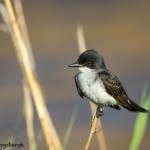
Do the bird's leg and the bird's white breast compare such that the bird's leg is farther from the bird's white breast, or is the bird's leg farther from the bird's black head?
the bird's black head

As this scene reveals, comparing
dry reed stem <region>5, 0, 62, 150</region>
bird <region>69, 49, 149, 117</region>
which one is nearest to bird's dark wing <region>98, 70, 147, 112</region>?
bird <region>69, 49, 149, 117</region>

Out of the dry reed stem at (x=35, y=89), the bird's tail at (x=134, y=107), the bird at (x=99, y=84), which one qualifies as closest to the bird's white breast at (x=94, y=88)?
the bird at (x=99, y=84)

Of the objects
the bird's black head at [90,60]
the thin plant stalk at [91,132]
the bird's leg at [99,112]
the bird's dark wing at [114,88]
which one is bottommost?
the thin plant stalk at [91,132]

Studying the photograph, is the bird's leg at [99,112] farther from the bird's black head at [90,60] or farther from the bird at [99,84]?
the bird's black head at [90,60]

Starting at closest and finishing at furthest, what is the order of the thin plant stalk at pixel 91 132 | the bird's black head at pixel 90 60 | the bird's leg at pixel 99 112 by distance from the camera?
the thin plant stalk at pixel 91 132, the bird's leg at pixel 99 112, the bird's black head at pixel 90 60

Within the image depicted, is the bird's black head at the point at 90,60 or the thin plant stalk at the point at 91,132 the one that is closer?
the thin plant stalk at the point at 91,132

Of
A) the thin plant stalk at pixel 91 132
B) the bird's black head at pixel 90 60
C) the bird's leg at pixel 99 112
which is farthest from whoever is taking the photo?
the bird's black head at pixel 90 60

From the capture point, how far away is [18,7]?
4492 mm

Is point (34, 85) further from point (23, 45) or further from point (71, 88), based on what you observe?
point (71, 88)

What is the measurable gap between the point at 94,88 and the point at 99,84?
0.19 feet

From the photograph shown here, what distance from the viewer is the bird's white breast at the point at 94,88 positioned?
14.1ft

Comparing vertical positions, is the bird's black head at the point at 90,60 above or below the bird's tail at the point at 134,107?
above

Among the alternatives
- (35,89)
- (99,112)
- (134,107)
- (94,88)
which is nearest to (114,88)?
(94,88)

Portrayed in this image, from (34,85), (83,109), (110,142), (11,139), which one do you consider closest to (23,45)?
(34,85)
